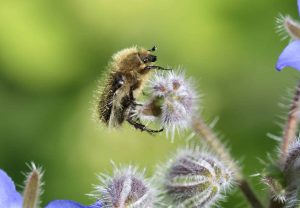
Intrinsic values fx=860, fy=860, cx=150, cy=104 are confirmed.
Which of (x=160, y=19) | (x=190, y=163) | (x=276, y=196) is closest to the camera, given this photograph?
(x=276, y=196)

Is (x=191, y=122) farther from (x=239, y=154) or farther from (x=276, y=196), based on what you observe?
(x=239, y=154)

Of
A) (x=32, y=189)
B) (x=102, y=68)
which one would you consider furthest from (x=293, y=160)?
(x=102, y=68)

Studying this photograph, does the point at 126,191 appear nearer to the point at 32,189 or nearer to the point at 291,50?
the point at 32,189

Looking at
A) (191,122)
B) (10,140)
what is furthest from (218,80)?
(191,122)

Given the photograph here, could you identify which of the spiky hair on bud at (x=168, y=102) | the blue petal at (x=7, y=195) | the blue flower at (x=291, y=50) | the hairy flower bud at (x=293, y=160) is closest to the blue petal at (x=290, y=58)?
the blue flower at (x=291, y=50)

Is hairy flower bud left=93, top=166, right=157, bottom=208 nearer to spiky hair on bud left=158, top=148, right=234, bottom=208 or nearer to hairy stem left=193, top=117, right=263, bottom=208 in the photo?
spiky hair on bud left=158, top=148, right=234, bottom=208

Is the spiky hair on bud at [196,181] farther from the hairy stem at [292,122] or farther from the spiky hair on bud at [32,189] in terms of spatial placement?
the spiky hair on bud at [32,189]
